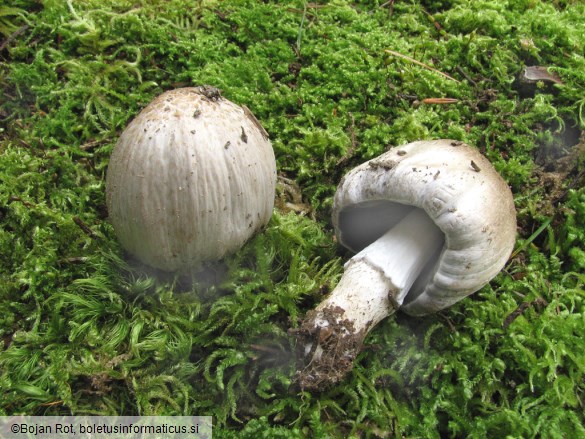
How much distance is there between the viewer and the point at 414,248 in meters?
2.46

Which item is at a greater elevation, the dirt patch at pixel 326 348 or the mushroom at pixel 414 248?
the mushroom at pixel 414 248

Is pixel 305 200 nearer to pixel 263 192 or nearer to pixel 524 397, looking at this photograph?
pixel 263 192

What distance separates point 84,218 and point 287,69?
186cm

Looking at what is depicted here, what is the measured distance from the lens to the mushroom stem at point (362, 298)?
7.49ft

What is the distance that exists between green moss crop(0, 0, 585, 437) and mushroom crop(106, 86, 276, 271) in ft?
1.07

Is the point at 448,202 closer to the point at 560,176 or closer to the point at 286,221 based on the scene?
the point at 286,221

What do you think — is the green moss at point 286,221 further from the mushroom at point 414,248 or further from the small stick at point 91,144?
the mushroom at point 414,248

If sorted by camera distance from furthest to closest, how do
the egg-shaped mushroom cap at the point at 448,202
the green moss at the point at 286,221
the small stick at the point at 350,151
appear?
the small stick at the point at 350,151 < the green moss at the point at 286,221 < the egg-shaped mushroom cap at the point at 448,202

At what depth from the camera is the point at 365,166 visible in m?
2.56

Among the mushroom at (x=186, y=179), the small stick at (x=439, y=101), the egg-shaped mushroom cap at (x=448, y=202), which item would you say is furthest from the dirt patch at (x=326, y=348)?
the small stick at (x=439, y=101)

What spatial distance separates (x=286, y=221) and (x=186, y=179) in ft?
2.89

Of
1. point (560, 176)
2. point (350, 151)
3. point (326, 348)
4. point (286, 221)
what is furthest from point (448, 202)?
point (560, 176)

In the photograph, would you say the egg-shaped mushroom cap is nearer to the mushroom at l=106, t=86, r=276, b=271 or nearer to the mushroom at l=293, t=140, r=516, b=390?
the mushroom at l=293, t=140, r=516, b=390

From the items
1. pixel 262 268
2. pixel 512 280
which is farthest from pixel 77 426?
pixel 512 280
